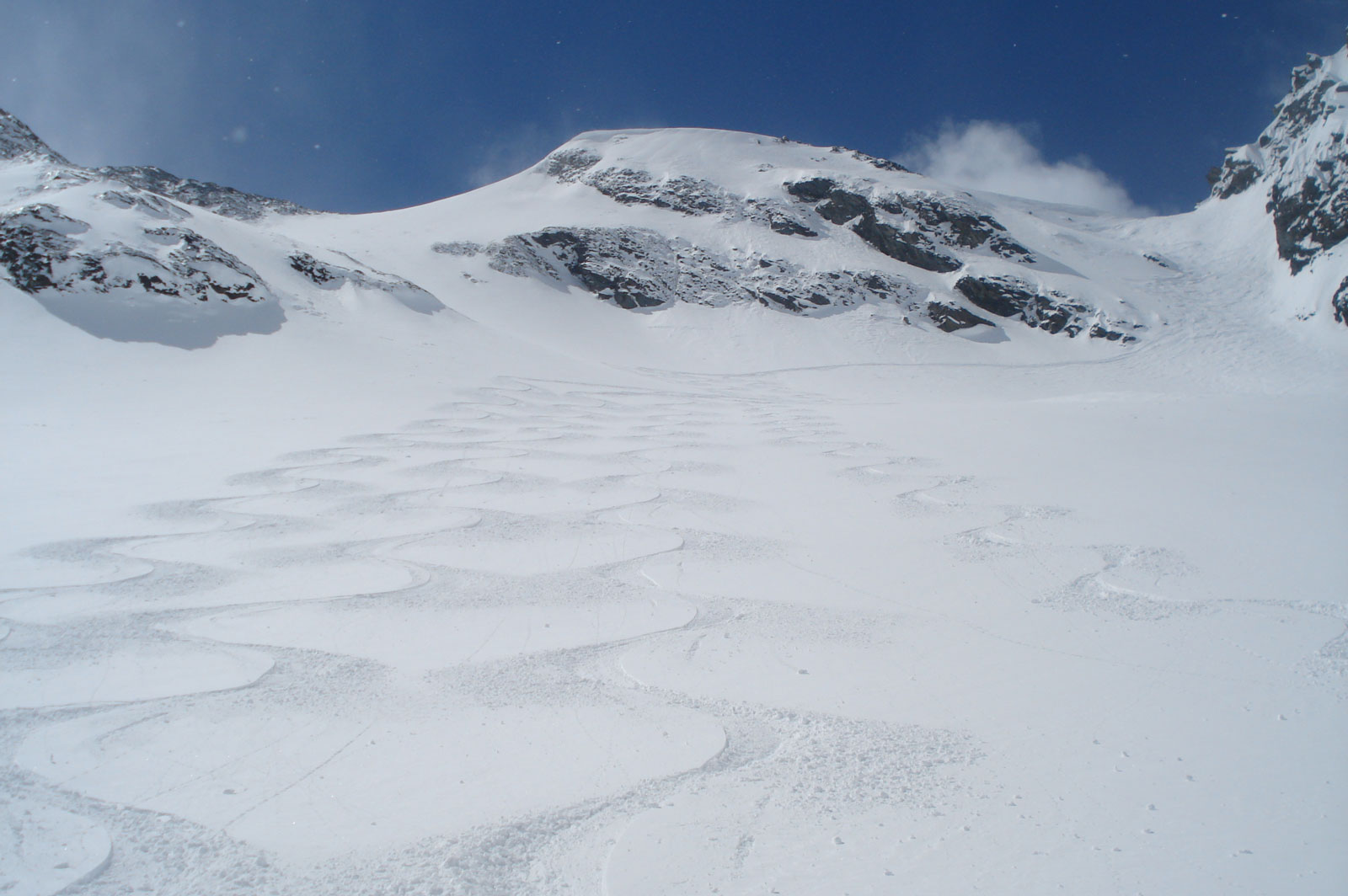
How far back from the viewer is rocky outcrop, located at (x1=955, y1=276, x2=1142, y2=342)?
81.6 feet

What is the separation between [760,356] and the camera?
74.7 feet

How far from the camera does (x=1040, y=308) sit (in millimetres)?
27062

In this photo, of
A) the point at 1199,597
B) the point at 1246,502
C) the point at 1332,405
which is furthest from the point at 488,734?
the point at 1332,405

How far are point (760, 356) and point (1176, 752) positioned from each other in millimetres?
21654

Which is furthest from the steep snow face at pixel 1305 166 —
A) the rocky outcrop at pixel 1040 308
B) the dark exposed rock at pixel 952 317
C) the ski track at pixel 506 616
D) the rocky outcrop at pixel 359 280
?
the rocky outcrop at pixel 359 280

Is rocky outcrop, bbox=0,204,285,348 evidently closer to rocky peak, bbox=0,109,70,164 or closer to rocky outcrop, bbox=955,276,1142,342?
rocky peak, bbox=0,109,70,164

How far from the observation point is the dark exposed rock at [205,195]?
3675cm

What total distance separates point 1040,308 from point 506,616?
30.6 m

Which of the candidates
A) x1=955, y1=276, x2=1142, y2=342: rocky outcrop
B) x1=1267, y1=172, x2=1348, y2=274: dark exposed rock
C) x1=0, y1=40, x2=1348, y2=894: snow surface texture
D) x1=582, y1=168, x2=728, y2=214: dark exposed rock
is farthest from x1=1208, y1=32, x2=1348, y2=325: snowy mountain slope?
x1=582, y1=168, x2=728, y2=214: dark exposed rock

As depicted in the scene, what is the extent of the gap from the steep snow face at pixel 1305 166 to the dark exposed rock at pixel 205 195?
50950 millimetres

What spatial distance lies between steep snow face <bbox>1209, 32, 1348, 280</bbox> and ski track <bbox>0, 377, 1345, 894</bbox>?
1183 inches

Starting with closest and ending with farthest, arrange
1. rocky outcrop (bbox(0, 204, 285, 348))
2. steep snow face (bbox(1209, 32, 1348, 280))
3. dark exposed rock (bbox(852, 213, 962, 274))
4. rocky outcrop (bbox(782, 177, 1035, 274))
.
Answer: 1. rocky outcrop (bbox(0, 204, 285, 348))
2. steep snow face (bbox(1209, 32, 1348, 280))
3. dark exposed rock (bbox(852, 213, 962, 274))
4. rocky outcrop (bbox(782, 177, 1035, 274))

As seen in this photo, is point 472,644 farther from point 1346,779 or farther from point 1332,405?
point 1332,405

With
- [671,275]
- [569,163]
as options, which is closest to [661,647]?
[671,275]
